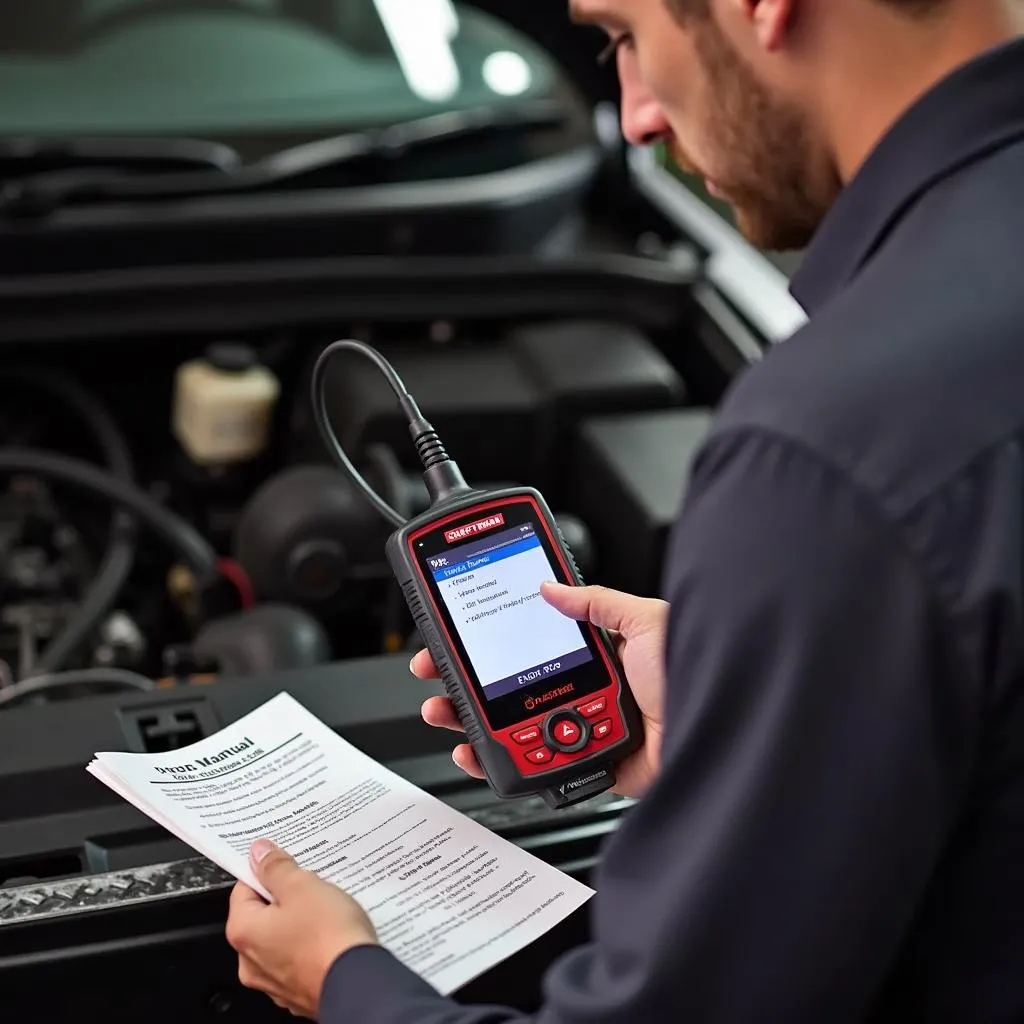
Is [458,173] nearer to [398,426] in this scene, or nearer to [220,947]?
[398,426]

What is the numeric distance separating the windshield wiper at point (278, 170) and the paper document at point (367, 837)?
2.78ft

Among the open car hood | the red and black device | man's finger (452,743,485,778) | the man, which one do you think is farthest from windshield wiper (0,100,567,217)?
the man

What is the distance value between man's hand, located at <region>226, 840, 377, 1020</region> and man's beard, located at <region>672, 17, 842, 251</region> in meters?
0.46

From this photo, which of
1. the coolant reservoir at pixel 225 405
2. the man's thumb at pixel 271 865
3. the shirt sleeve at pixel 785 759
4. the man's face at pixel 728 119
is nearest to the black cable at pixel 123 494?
the coolant reservoir at pixel 225 405

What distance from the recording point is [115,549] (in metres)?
1.46

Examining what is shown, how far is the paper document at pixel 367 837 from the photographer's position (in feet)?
2.71

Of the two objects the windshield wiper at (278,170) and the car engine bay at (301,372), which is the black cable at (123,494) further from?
the windshield wiper at (278,170)

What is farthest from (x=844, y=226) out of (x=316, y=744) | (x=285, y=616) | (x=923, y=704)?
(x=285, y=616)

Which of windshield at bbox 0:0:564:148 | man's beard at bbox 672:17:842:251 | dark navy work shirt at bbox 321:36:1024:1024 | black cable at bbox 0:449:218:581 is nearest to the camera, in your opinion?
dark navy work shirt at bbox 321:36:1024:1024

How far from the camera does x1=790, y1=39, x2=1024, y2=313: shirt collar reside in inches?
25.0

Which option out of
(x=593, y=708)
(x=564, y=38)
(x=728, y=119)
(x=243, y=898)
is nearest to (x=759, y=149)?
(x=728, y=119)

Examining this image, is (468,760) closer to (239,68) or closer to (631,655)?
(631,655)

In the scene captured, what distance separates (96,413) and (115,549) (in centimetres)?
23

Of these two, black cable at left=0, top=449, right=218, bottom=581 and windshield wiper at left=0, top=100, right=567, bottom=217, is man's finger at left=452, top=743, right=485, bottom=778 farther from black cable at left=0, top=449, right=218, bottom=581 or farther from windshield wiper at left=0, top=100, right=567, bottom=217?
windshield wiper at left=0, top=100, right=567, bottom=217
